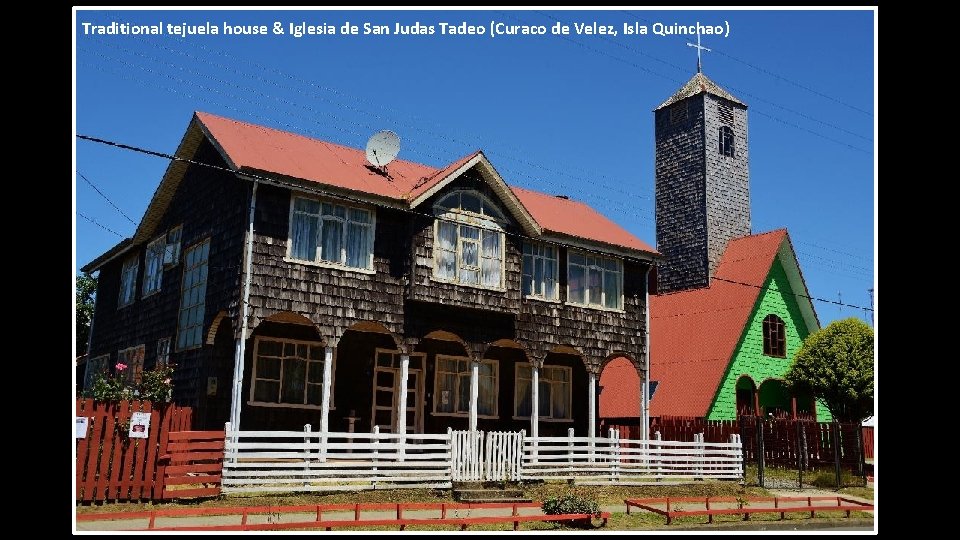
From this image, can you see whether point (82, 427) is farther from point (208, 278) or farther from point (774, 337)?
point (774, 337)

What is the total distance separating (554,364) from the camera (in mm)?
26703

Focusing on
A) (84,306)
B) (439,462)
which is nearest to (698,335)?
(439,462)

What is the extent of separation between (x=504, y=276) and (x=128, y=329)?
12.3 metres

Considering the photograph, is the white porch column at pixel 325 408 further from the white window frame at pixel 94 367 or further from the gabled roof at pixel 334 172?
the white window frame at pixel 94 367

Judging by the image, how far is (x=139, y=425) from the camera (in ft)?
50.1

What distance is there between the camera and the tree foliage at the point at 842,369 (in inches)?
1135

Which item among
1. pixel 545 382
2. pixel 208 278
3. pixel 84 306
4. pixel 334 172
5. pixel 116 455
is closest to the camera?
pixel 116 455

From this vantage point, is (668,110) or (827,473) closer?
(827,473)

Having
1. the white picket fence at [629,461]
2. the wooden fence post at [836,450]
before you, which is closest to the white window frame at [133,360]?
the white picket fence at [629,461]

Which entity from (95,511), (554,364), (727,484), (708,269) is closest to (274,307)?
(95,511)

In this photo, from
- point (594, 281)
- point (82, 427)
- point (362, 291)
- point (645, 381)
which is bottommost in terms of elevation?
point (82, 427)

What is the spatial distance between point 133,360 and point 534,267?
12194mm
